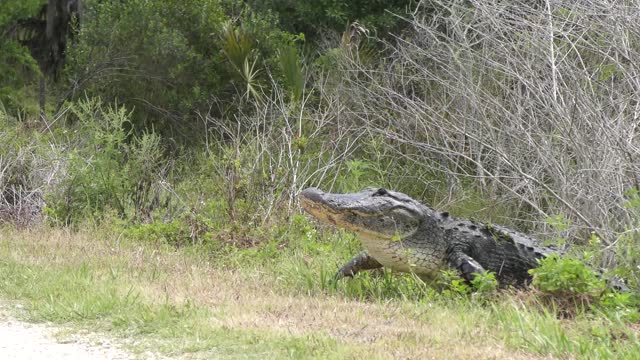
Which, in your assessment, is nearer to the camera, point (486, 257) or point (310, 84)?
point (486, 257)

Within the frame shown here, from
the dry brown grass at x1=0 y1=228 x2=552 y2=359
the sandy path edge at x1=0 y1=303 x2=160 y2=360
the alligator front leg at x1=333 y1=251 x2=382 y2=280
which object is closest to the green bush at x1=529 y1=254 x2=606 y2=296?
Result: the dry brown grass at x1=0 y1=228 x2=552 y2=359

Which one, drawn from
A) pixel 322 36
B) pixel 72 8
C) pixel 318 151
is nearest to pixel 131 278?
pixel 318 151

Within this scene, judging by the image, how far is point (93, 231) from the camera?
39.9 feet

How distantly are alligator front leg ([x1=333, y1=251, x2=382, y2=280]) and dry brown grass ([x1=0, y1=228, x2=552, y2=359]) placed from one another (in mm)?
434

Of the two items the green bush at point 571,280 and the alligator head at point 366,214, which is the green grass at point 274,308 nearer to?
the green bush at point 571,280

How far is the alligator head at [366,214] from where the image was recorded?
8.49 m

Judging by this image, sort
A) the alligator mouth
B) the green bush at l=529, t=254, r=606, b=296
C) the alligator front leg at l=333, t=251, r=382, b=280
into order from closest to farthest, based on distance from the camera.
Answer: the green bush at l=529, t=254, r=606, b=296 → the alligator mouth → the alligator front leg at l=333, t=251, r=382, b=280

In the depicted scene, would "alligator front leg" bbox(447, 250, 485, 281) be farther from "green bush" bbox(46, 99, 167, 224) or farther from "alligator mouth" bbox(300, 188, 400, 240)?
"green bush" bbox(46, 99, 167, 224)

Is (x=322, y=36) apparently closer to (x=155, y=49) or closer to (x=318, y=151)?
(x=155, y=49)

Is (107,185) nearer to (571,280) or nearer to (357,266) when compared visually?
(357,266)

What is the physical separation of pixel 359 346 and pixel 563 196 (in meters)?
4.66

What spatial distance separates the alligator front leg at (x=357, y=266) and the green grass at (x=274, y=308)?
0.28 feet

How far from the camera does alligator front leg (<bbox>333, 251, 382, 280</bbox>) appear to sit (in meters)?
8.95

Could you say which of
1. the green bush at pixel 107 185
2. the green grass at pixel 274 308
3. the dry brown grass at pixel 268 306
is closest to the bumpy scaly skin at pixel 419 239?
the green grass at pixel 274 308
